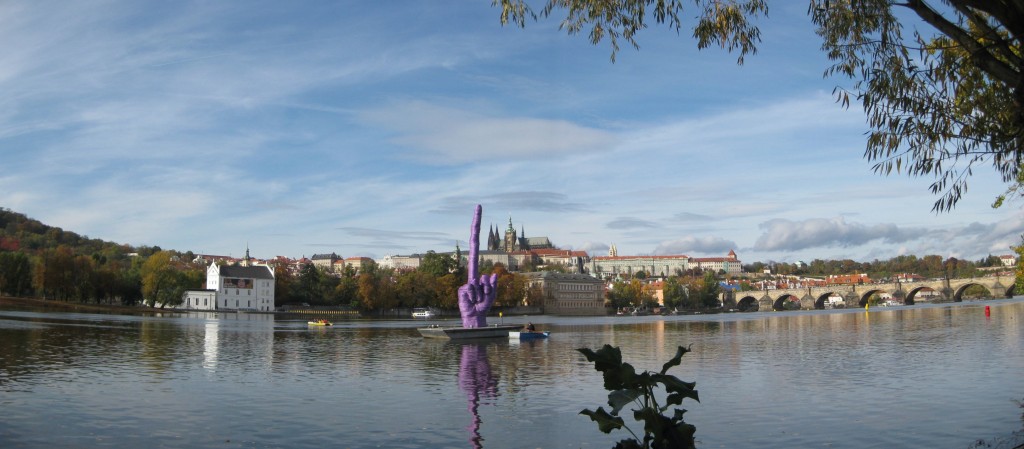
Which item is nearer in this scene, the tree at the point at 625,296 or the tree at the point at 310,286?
the tree at the point at 310,286

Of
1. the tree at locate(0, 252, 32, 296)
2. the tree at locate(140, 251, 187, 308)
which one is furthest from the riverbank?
the tree at locate(140, 251, 187, 308)

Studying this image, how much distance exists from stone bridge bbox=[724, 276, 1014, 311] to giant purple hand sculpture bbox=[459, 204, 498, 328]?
9443 centimetres

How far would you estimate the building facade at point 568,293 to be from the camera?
14488 cm

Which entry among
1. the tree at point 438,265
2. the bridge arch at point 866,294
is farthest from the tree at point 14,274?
the bridge arch at point 866,294

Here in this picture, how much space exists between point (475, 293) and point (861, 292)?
101999 mm

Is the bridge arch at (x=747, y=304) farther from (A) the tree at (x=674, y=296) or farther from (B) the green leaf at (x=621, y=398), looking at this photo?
(B) the green leaf at (x=621, y=398)

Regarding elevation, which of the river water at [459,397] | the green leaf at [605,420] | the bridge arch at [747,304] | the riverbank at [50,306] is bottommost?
the bridge arch at [747,304]

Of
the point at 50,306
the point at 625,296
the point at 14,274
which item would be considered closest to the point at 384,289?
the point at 50,306

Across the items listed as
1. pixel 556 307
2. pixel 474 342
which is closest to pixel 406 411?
pixel 474 342

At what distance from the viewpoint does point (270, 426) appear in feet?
47.9

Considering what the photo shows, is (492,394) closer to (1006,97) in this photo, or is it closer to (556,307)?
(1006,97)

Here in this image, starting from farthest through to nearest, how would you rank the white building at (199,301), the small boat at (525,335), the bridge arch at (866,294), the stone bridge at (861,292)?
1. the bridge arch at (866,294)
2. the stone bridge at (861,292)
3. the white building at (199,301)
4. the small boat at (525,335)

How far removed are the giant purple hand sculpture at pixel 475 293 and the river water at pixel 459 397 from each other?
1128cm

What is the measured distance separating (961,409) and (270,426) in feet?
44.8
